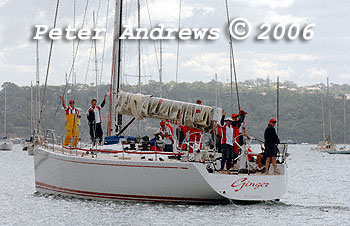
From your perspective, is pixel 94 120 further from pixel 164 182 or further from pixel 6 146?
pixel 6 146

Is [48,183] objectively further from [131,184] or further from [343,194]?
[343,194]

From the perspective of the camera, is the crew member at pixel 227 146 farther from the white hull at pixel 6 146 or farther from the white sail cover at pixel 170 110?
the white hull at pixel 6 146

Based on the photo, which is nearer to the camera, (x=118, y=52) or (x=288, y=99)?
(x=118, y=52)

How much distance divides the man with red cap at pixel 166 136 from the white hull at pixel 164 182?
1.80 m

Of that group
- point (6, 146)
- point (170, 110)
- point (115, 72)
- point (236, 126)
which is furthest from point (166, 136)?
point (6, 146)

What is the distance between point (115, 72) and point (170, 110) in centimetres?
348

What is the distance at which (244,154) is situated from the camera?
63.4 ft

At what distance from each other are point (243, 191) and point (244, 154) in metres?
1.37

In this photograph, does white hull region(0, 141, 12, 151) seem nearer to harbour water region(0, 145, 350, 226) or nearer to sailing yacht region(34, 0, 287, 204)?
sailing yacht region(34, 0, 287, 204)

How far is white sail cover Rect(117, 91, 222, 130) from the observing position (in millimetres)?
19609

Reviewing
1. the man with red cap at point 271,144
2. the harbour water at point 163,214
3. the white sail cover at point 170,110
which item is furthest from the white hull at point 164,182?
the white sail cover at point 170,110

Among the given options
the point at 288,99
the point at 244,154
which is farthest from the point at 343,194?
the point at 288,99

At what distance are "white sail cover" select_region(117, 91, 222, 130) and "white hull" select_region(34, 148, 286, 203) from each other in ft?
6.41

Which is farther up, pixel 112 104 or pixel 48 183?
pixel 112 104
